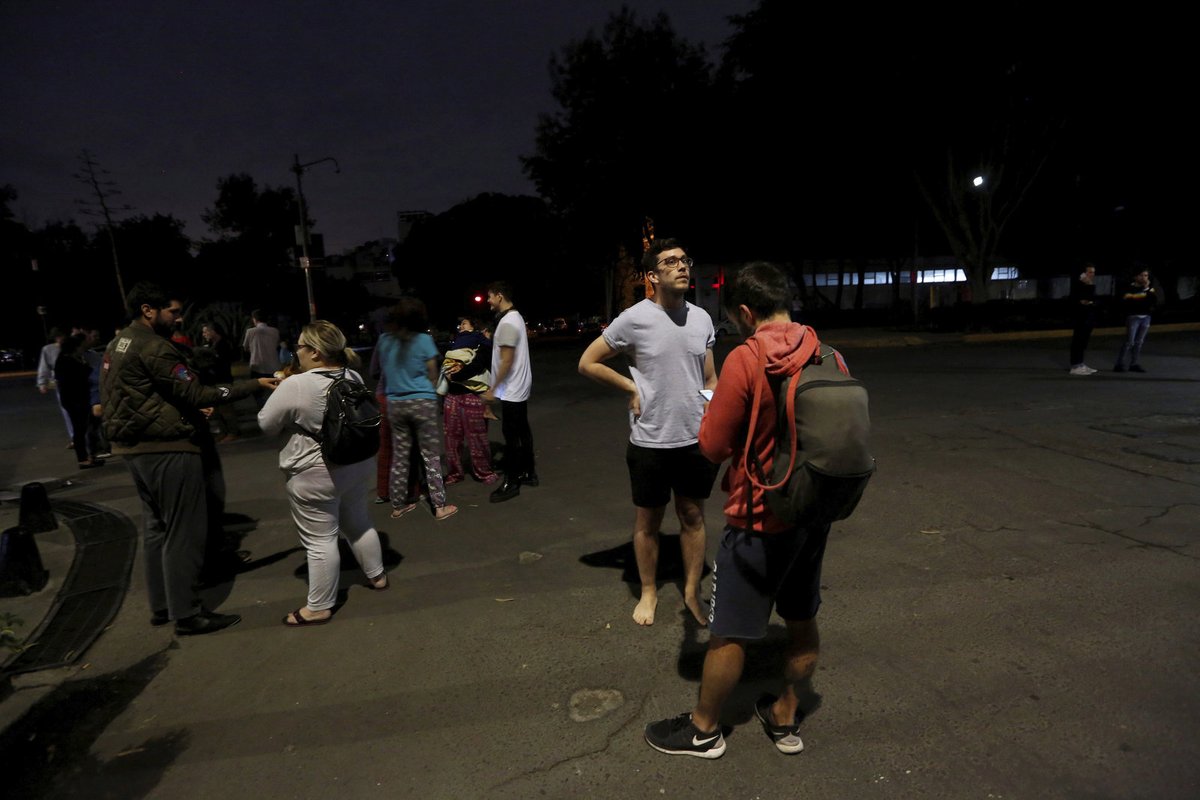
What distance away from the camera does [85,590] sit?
14.6 feet

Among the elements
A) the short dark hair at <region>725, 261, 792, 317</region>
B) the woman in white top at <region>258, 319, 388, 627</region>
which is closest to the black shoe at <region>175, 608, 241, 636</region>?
the woman in white top at <region>258, 319, 388, 627</region>

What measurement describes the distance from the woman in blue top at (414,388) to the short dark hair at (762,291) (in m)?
3.70

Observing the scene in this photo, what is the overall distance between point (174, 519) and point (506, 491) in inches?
112

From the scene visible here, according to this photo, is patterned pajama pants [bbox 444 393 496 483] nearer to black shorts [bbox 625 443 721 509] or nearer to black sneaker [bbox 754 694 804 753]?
black shorts [bbox 625 443 721 509]

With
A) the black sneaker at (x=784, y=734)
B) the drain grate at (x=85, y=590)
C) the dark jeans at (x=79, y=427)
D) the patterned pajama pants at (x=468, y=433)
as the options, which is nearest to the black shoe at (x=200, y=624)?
the drain grate at (x=85, y=590)

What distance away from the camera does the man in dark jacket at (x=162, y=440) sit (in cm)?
363

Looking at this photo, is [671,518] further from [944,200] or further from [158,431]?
[944,200]

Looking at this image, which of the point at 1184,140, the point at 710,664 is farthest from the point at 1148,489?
the point at 1184,140

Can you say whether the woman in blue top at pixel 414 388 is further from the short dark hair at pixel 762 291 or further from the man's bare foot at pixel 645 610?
the short dark hair at pixel 762 291

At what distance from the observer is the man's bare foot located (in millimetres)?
3574

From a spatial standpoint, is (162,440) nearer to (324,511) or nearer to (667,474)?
(324,511)

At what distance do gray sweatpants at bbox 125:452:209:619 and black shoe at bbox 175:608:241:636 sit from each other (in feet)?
0.16

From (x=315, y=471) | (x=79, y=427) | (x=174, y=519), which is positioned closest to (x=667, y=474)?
(x=315, y=471)

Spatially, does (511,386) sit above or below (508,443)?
above
